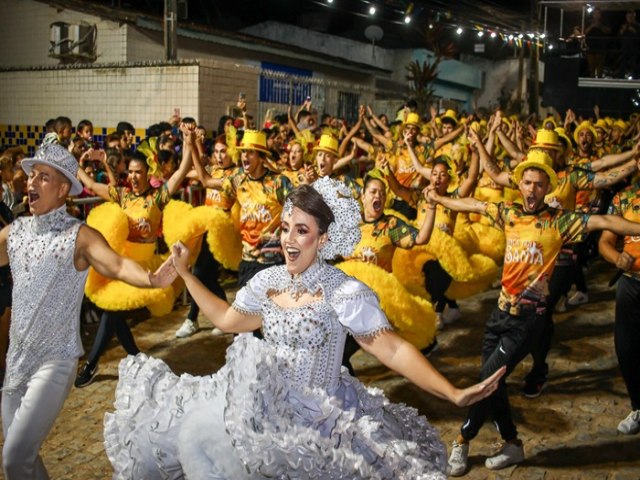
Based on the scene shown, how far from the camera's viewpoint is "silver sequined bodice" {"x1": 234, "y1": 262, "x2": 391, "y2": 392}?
3512 mm

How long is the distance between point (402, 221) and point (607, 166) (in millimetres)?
2765

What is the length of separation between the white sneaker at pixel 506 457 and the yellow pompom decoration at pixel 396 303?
1186 mm

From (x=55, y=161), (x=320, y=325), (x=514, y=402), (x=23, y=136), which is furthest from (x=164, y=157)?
(x=23, y=136)

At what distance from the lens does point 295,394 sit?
3377 millimetres

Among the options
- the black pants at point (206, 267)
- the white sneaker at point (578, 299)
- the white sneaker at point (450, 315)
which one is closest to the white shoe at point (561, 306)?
the white sneaker at point (578, 299)

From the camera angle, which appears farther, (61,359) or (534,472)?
(534,472)

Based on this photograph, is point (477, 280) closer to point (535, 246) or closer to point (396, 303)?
point (396, 303)

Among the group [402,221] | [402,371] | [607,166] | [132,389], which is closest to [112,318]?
[402,221]

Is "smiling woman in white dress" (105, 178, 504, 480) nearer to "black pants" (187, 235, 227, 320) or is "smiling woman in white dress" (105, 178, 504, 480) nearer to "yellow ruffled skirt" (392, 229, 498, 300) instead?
"yellow ruffled skirt" (392, 229, 498, 300)

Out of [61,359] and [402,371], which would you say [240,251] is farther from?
[402,371]

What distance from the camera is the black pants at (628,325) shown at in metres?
5.80

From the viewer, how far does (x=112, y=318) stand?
6938 mm

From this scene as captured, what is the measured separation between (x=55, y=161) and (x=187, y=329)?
4.29 m

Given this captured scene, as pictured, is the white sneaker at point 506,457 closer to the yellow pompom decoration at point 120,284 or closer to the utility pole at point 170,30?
the yellow pompom decoration at point 120,284
